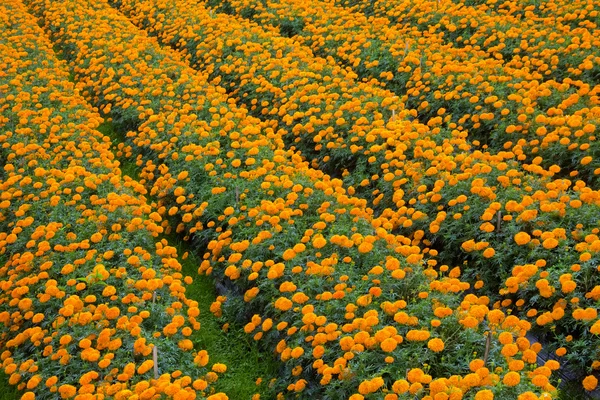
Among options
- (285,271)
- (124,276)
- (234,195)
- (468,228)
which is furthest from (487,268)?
(124,276)

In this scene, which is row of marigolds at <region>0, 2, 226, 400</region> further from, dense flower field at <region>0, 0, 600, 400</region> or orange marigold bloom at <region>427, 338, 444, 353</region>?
orange marigold bloom at <region>427, 338, 444, 353</region>

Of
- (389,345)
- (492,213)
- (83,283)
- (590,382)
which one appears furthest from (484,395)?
(83,283)

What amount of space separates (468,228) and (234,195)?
Answer: 8.08 ft

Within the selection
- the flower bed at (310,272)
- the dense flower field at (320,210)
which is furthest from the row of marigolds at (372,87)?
the flower bed at (310,272)

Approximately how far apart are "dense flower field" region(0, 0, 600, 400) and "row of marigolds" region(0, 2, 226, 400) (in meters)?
0.02

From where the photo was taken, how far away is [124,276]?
5055 millimetres

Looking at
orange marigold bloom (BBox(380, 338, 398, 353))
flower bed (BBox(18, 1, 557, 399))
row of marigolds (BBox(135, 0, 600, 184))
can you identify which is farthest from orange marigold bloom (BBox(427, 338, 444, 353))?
row of marigolds (BBox(135, 0, 600, 184))

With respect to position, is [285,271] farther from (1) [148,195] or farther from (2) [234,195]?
(1) [148,195]

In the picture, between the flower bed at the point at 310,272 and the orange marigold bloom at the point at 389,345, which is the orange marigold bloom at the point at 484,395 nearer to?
the flower bed at the point at 310,272

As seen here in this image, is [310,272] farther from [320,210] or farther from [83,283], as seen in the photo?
[83,283]

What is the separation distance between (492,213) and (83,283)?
3689 mm

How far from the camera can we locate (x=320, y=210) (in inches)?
226

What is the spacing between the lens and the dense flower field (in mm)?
4133

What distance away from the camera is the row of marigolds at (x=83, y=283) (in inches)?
165
